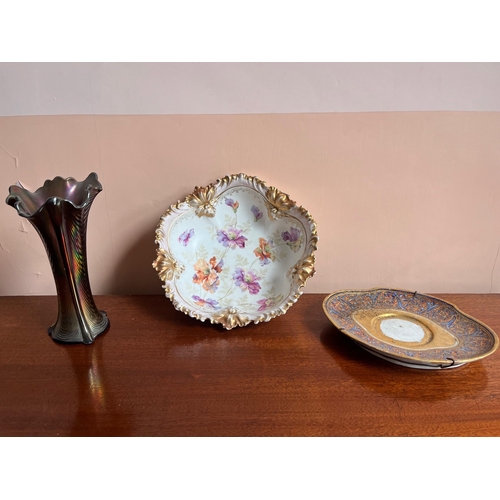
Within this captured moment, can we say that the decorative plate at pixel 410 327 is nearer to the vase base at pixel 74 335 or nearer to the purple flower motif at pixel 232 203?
the purple flower motif at pixel 232 203

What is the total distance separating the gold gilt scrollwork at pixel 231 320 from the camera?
2.67 feet

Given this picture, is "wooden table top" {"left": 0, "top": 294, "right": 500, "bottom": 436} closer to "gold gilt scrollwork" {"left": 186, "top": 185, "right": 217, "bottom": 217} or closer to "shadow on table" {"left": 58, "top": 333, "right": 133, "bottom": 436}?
"shadow on table" {"left": 58, "top": 333, "right": 133, "bottom": 436}

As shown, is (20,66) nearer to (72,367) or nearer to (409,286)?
(72,367)

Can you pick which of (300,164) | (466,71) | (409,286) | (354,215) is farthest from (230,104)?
(409,286)

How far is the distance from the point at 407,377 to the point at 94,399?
1.75ft

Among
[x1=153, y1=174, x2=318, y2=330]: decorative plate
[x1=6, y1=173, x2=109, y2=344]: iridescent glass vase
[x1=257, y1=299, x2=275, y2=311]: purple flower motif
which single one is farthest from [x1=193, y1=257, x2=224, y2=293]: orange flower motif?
[x1=6, y1=173, x2=109, y2=344]: iridescent glass vase

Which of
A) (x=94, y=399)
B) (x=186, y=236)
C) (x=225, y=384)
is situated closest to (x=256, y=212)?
(x=186, y=236)

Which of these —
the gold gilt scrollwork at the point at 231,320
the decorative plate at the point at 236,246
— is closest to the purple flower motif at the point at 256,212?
the decorative plate at the point at 236,246

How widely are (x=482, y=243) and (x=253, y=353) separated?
61cm

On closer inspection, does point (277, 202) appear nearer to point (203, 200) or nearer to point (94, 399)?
point (203, 200)

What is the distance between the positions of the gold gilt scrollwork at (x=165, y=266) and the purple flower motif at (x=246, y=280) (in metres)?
0.13

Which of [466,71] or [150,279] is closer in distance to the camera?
[466,71]

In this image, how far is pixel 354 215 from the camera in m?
0.94

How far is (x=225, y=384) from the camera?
70 centimetres
